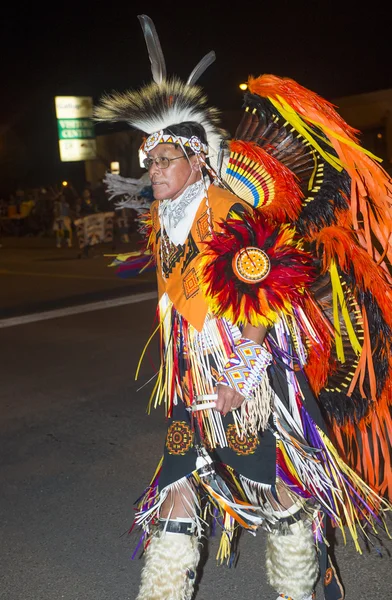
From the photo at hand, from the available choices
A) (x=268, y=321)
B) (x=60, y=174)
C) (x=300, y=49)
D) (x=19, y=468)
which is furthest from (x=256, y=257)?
(x=60, y=174)

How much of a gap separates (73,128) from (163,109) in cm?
2287

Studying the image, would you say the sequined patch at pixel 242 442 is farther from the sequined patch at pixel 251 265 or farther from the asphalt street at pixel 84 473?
the asphalt street at pixel 84 473

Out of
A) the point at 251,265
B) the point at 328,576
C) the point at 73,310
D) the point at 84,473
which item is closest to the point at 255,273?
the point at 251,265

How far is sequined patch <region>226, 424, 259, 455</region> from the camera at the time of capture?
2.31 m

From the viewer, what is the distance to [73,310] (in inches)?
369

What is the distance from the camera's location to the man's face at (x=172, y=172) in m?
2.40

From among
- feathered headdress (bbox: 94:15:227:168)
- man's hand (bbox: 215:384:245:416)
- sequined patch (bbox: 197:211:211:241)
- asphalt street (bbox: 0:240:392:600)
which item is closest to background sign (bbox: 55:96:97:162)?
asphalt street (bbox: 0:240:392:600)

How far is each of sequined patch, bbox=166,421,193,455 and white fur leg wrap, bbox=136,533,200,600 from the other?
10.9 inches

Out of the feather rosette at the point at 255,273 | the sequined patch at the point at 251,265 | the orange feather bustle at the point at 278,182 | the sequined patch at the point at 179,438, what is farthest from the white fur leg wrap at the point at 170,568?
the orange feather bustle at the point at 278,182

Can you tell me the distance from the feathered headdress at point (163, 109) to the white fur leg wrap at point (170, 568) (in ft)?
4.32

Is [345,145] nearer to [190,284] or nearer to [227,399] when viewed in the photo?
[190,284]

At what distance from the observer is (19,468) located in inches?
159

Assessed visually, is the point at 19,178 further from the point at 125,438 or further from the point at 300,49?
the point at 125,438

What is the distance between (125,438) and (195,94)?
262cm
